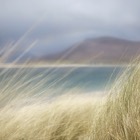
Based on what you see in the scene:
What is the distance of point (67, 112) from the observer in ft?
12.2

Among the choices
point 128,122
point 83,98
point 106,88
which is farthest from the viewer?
point 83,98

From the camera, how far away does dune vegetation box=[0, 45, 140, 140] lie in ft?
9.52

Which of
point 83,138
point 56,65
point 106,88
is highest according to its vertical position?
point 56,65

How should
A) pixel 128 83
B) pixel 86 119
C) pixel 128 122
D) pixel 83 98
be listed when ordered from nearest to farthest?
pixel 128 122, pixel 128 83, pixel 86 119, pixel 83 98

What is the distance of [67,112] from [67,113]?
0.05 feet

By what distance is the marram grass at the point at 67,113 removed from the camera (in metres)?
2.90

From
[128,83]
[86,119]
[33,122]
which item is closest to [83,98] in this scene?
[86,119]

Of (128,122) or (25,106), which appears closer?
(128,122)

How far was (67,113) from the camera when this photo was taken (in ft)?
12.1

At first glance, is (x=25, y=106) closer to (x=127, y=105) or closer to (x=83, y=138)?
(x=83, y=138)

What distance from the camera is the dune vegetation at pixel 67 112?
114 inches

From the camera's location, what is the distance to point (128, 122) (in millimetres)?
2816

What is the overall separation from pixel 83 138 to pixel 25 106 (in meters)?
0.58

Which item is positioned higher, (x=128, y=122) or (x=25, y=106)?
(x=25, y=106)
